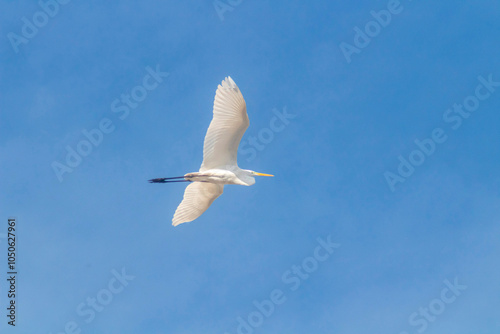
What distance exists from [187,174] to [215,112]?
97.0 inches

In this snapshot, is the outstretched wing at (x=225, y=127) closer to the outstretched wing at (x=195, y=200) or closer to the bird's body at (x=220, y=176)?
the bird's body at (x=220, y=176)

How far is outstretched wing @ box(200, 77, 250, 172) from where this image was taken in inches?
694

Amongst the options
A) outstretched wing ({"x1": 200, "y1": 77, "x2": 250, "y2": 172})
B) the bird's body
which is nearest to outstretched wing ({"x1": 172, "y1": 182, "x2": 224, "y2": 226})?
Result: the bird's body

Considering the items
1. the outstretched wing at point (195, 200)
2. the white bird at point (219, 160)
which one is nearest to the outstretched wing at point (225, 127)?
the white bird at point (219, 160)

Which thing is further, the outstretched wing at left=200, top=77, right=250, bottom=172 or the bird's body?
the bird's body

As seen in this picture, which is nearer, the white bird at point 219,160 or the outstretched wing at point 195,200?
the white bird at point 219,160

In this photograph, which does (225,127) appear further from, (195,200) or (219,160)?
(195,200)

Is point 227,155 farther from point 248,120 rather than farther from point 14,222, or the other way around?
point 14,222

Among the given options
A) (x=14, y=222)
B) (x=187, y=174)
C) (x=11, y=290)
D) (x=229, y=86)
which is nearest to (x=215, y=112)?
(x=229, y=86)

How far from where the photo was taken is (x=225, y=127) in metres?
18.2

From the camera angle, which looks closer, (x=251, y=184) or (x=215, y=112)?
(x=215, y=112)

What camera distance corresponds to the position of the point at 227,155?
62.4ft

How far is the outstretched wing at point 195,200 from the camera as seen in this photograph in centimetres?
1989

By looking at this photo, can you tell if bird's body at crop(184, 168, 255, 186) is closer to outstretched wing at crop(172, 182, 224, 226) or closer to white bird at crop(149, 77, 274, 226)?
white bird at crop(149, 77, 274, 226)
